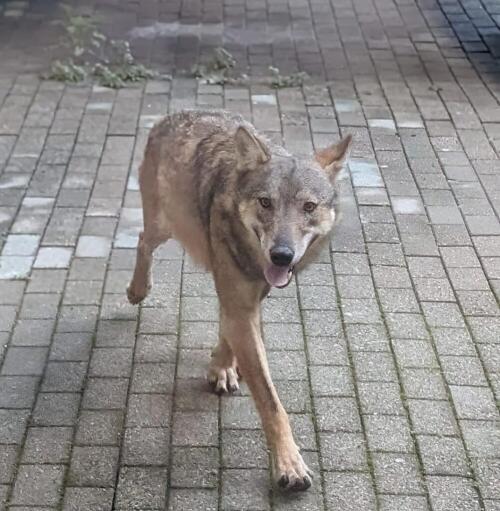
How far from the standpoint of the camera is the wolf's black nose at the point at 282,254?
11.6 feet

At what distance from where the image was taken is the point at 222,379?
4277 mm

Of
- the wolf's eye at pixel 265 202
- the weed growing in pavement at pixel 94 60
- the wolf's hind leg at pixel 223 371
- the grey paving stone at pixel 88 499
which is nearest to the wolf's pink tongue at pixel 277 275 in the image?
the wolf's eye at pixel 265 202

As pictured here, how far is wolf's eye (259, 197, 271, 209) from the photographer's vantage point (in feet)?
12.1

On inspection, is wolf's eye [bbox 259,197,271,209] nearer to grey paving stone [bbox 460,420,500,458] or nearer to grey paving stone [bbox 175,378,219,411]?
grey paving stone [bbox 175,378,219,411]

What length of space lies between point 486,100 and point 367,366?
4293mm

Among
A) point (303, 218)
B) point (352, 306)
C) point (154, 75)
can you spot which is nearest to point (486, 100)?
point (154, 75)

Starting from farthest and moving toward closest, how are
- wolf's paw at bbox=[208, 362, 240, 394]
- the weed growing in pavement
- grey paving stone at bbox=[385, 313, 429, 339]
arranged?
the weed growing in pavement
grey paving stone at bbox=[385, 313, 429, 339]
wolf's paw at bbox=[208, 362, 240, 394]

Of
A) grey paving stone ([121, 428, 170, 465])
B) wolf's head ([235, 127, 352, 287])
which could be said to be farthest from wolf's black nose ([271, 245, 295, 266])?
grey paving stone ([121, 428, 170, 465])

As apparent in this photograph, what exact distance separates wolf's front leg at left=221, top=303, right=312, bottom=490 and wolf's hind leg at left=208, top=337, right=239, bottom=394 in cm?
28

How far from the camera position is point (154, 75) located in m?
8.34

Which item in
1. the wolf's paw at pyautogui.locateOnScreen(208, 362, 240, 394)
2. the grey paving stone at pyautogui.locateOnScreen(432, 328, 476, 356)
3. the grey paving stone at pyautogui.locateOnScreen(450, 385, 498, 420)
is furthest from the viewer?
the grey paving stone at pyautogui.locateOnScreen(432, 328, 476, 356)

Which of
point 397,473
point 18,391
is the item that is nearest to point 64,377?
point 18,391

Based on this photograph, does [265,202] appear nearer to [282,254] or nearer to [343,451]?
[282,254]

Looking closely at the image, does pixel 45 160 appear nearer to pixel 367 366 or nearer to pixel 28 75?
pixel 28 75
